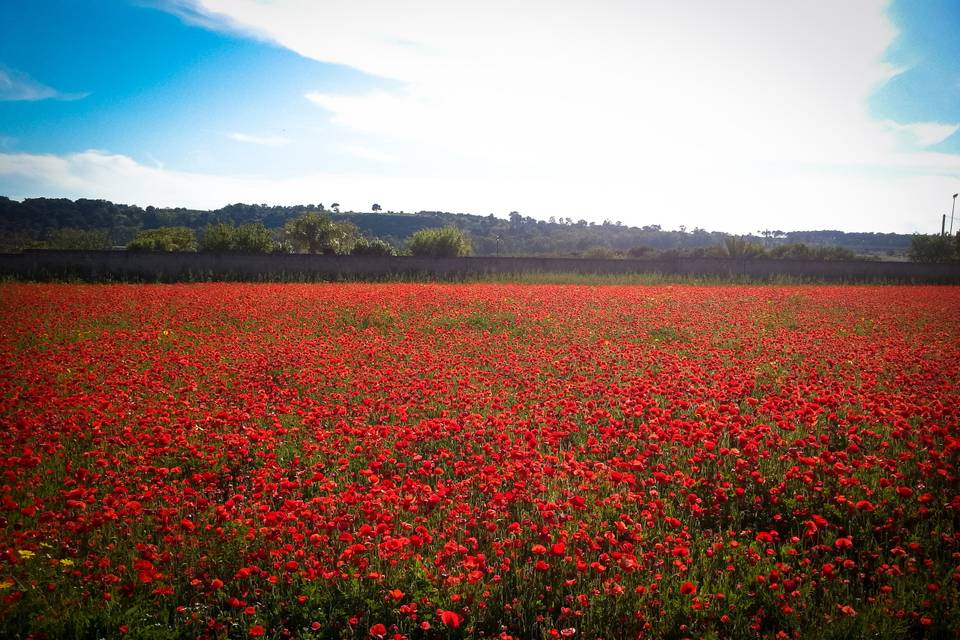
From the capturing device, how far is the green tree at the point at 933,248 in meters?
56.5

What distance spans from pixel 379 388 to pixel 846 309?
18217mm

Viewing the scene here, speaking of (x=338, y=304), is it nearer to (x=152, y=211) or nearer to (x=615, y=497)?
(x=615, y=497)

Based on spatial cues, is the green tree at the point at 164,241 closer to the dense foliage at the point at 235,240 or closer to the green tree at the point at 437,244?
the dense foliage at the point at 235,240

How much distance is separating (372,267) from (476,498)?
31351mm

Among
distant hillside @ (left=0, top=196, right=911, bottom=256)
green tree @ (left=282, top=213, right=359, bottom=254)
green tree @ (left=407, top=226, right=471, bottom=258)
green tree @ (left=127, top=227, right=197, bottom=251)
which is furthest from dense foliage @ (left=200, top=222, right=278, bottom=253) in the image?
distant hillside @ (left=0, top=196, right=911, bottom=256)

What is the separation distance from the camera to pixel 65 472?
5.03 m

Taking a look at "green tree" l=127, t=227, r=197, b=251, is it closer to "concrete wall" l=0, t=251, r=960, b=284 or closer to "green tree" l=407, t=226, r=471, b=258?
"concrete wall" l=0, t=251, r=960, b=284

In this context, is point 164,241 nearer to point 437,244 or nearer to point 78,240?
point 78,240

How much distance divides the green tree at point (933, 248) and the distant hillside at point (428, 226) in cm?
2472

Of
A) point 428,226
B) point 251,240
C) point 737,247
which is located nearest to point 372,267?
point 251,240

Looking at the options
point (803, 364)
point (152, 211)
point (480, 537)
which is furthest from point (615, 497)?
point (152, 211)

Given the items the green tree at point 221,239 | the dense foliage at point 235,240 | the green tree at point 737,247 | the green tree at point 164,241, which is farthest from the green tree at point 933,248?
the green tree at point 164,241

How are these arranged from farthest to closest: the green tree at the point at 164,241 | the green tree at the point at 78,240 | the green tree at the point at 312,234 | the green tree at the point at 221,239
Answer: the green tree at the point at 78,240, the green tree at the point at 312,234, the green tree at the point at 164,241, the green tree at the point at 221,239

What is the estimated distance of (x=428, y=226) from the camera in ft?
439
